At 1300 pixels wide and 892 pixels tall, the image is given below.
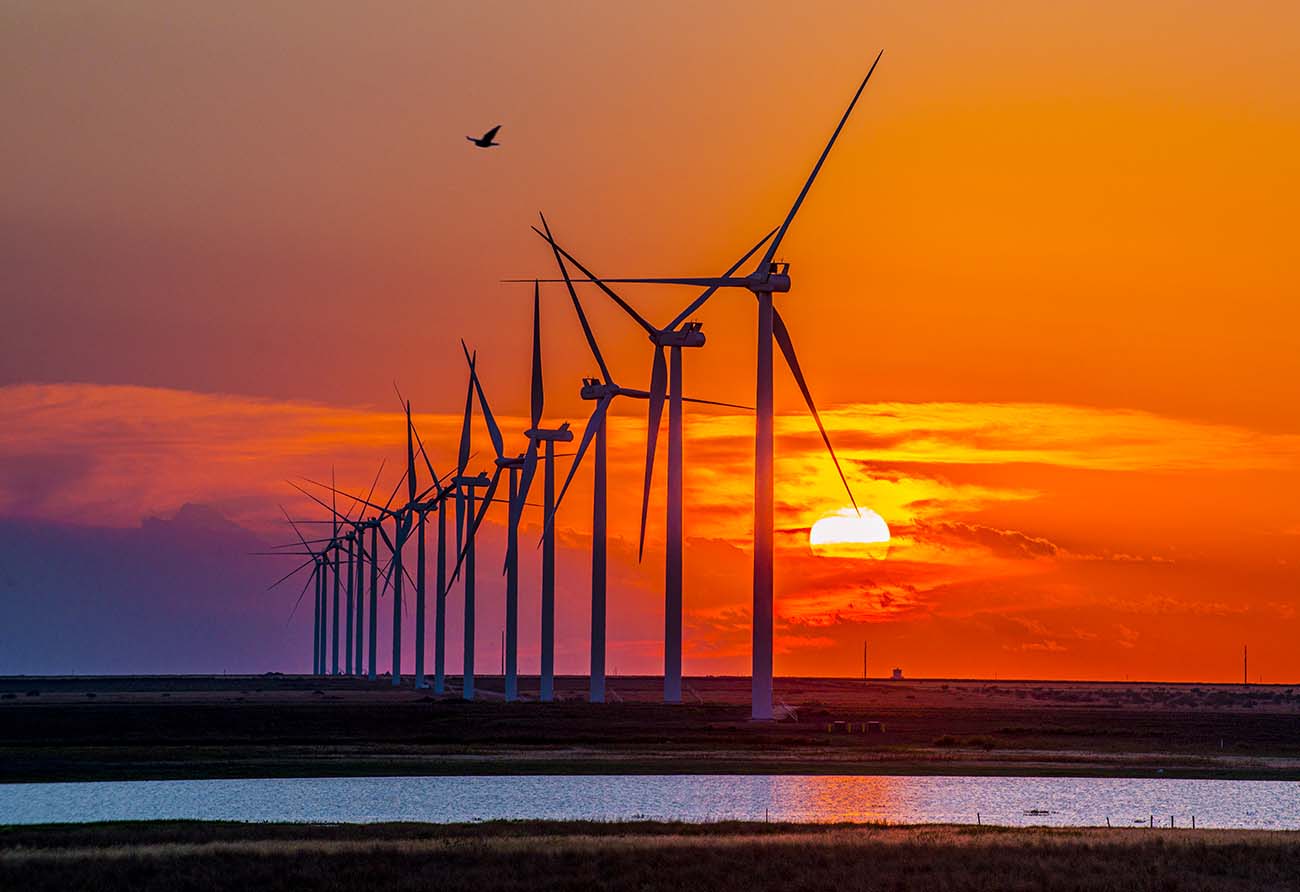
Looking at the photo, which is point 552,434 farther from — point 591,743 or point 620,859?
point 620,859

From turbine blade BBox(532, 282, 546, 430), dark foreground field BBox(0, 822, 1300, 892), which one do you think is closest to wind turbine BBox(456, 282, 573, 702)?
turbine blade BBox(532, 282, 546, 430)

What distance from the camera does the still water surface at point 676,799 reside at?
64.3 metres

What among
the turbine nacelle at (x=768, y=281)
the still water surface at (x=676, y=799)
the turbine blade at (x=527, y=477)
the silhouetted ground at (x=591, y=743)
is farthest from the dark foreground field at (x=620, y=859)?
the turbine blade at (x=527, y=477)

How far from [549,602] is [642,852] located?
113321mm

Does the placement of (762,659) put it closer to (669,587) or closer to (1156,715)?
(669,587)

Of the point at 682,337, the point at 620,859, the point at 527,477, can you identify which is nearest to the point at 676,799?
the point at 620,859

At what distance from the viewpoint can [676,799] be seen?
7106 centimetres

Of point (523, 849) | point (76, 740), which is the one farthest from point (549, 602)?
point (523, 849)

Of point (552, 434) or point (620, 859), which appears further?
point (552, 434)

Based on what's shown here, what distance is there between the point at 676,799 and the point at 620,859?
21693 mm

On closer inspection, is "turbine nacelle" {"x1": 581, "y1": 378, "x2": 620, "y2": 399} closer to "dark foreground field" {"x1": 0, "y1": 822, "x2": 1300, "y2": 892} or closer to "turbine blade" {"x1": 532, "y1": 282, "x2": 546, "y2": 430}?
"turbine blade" {"x1": 532, "y1": 282, "x2": 546, "y2": 430}

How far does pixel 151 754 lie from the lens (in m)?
92.2

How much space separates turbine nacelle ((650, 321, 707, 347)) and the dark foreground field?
3055 inches

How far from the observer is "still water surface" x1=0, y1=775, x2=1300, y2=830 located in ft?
211
